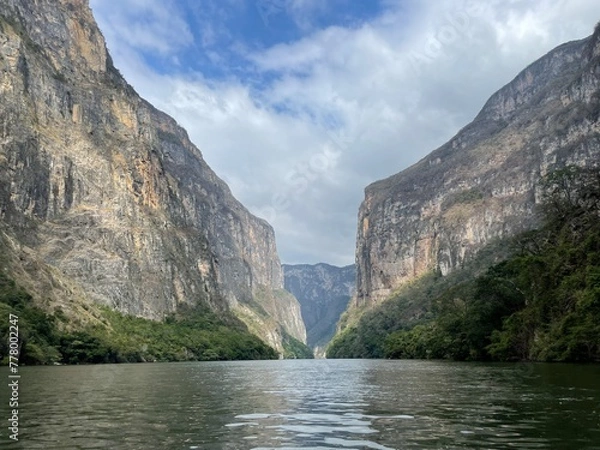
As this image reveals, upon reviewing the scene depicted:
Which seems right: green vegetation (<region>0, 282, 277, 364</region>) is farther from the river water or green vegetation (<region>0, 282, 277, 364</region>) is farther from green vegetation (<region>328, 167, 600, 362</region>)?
green vegetation (<region>328, 167, 600, 362</region>)

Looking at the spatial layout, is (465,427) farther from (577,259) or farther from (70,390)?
(577,259)

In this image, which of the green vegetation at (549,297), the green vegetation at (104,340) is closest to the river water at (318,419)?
the green vegetation at (549,297)

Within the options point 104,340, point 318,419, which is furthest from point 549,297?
point 104,340

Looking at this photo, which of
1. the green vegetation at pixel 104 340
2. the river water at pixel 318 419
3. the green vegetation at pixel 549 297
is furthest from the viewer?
the green vegetation at pixel 104 340

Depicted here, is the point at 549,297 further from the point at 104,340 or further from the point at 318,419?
the point at 104,340

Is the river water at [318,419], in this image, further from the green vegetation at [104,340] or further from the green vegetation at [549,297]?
the green vegetation at [104,340]

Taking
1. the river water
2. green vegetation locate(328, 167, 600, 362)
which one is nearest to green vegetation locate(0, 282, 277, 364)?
the river water

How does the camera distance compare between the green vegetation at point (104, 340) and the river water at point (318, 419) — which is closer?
the river water at point (318, 419)

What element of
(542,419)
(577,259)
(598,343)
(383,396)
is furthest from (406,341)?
(542,419)
